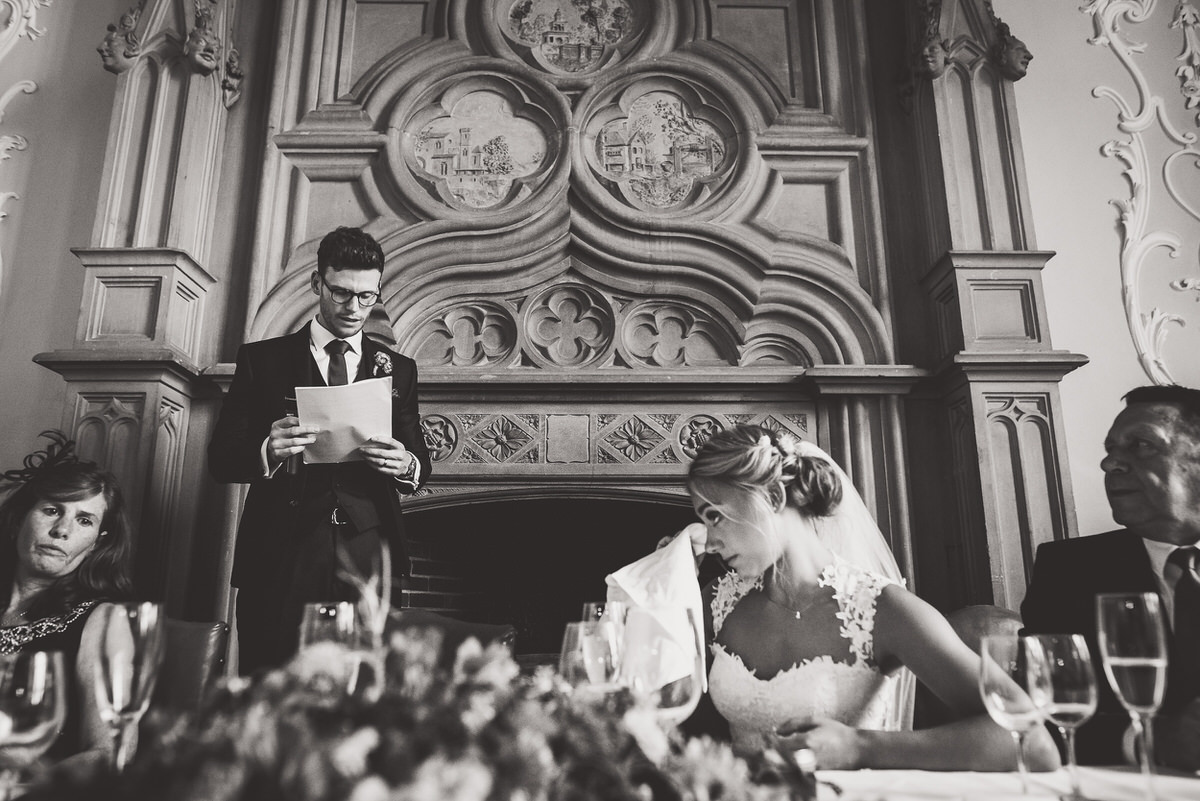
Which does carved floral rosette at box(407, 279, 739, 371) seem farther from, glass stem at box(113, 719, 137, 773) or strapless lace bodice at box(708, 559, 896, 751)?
glass stem at box(113, 719, 137, 773)

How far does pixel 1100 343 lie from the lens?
3.66 m

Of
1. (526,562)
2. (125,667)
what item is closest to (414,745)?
(125,667)

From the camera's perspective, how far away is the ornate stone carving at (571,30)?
393 cm

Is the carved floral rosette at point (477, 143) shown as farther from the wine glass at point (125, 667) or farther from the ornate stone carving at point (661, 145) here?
the wine glass at point (125, 667)

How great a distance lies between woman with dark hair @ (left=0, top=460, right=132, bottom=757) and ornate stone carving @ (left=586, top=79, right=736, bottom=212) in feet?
7.62

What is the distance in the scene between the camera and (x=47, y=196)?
148 inches

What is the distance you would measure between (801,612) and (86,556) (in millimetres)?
1925

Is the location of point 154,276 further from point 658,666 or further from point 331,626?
point 658,666

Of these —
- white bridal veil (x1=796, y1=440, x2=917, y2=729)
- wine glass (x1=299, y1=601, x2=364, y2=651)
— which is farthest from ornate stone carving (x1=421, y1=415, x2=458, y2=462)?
wine glass (x1=299, y1=601, x2=364, y2=651)

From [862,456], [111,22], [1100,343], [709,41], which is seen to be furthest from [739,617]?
[111,22]

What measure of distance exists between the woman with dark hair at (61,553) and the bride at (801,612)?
1.59 m

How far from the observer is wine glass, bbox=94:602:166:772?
1.02m

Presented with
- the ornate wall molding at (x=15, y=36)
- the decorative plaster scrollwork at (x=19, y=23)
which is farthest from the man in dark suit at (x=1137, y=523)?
the decorative plaster scrollwork at (x=19, y=23)

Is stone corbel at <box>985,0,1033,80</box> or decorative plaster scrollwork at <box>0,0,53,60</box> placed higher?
decorative plaster scrollwork at <box>0,0,53,60</box>
